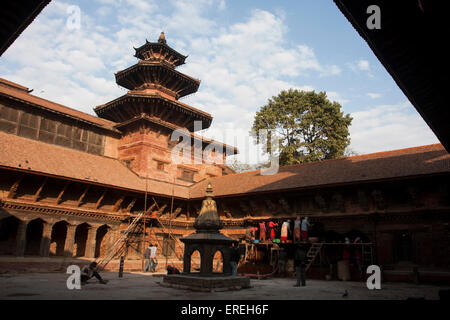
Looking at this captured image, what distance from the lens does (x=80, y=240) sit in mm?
22641

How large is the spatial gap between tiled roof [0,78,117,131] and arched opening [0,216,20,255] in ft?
26.2

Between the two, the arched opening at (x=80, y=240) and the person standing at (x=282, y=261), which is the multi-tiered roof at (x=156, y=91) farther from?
the person standing at (x=282, y=261)

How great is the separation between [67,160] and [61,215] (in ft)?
13.3

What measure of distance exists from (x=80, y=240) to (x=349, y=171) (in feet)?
57.1

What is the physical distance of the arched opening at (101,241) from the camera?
22656mm

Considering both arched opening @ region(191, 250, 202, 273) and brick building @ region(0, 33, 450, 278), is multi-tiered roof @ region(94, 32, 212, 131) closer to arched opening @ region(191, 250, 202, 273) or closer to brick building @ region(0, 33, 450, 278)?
brick building @ region(0, 33, 450, 278)

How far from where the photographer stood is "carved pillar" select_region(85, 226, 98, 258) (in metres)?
21.1

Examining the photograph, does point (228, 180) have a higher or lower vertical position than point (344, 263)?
higher

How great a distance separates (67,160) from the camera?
22.4 meters

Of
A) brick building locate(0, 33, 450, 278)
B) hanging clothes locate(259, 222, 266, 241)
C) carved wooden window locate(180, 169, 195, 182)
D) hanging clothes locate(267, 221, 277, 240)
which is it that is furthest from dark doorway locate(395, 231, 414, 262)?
carved wooden window locate(180, 169, 195, 182)

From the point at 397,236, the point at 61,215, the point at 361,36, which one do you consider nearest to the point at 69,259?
the point at 61,215

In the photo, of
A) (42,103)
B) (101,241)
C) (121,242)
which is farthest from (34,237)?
(42,103)
